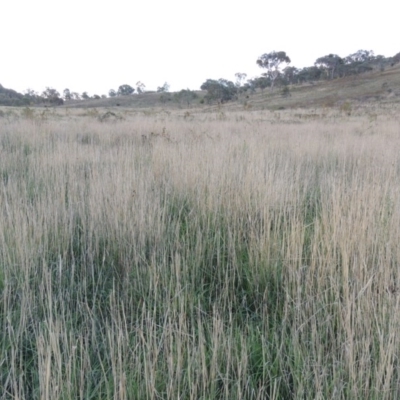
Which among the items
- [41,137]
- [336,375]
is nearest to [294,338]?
[336,375]

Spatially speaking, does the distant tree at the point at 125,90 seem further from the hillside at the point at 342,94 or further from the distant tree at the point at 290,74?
the hillside at the point at 342,94

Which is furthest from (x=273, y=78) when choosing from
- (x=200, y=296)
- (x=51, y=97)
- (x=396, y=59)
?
(x=200, y=296)

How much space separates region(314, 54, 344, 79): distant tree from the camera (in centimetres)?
7382

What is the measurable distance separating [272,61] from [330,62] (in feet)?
47.9

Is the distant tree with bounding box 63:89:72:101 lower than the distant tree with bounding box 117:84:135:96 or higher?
lower

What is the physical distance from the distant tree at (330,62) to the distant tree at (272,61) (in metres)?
8.58

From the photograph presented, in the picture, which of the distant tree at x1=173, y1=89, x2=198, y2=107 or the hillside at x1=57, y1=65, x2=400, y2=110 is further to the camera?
the distant tree at x1=173, y1=89, x2=198, y2=107

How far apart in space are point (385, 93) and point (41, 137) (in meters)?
48.6

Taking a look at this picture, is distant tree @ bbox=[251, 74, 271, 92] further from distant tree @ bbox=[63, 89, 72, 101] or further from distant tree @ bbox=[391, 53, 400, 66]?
distant tree @ bbox=[63, 89, 72, 101]

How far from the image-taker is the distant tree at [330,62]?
242 ft

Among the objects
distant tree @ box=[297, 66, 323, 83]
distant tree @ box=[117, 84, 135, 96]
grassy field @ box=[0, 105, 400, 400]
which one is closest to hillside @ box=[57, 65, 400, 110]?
distant tree @ box=[297, 66, 323, 83]

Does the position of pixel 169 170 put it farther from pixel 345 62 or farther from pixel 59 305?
pixel 345 62

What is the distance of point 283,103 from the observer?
49125 mm

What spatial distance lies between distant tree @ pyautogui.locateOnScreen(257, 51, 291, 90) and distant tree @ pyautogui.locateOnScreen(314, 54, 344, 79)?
28.2 ft
